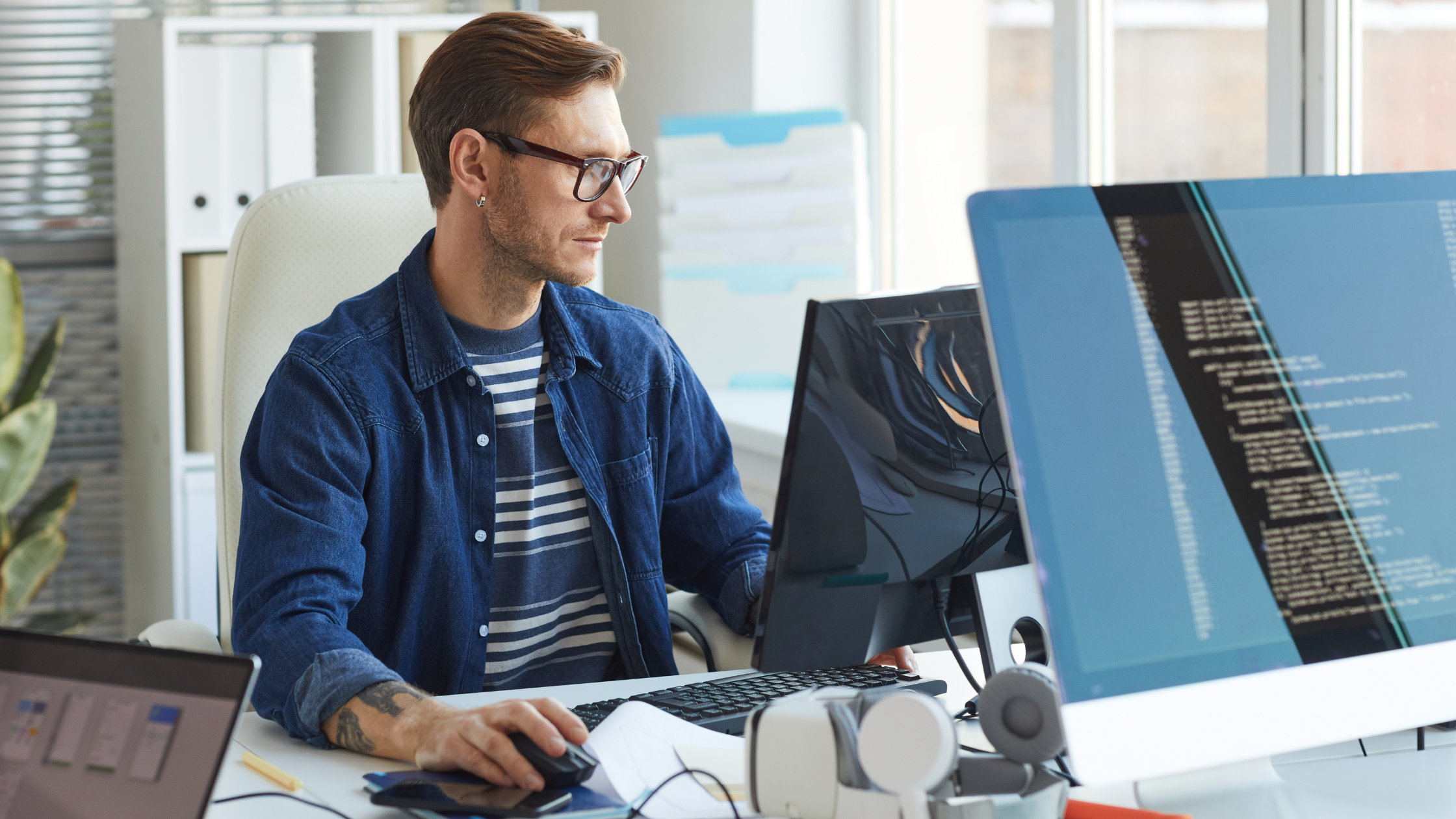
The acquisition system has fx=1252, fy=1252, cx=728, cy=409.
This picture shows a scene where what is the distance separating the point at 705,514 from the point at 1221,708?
798mm

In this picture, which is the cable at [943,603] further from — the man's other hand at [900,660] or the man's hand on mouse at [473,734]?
the man's hand on mouse at [473,734]

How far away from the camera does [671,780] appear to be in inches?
34.1

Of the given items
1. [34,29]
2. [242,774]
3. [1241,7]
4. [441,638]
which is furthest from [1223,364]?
[34,29]

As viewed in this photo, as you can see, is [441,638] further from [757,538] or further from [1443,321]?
[1443,321]

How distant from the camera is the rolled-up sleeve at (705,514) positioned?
1390 mm

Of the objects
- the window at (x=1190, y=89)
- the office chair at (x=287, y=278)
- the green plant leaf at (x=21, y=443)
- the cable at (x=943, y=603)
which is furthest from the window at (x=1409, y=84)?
the green plant leaf at (x=21, y=443)

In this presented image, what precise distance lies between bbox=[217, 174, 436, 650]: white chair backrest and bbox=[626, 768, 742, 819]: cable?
2.22 feet

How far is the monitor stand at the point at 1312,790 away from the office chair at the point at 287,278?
1.90ft

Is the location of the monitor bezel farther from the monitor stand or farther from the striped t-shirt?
the striped t-shirt

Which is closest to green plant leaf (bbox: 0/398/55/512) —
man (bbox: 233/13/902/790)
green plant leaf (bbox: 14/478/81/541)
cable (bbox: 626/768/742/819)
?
green plant leaf (bbox: 14/478/81/541)

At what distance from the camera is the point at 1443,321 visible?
2.70 feet

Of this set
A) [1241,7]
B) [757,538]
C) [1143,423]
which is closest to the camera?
[1143,423]

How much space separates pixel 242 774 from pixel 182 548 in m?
1.87

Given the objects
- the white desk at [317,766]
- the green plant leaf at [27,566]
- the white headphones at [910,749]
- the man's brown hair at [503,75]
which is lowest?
the green plant leaf at [27,566]
